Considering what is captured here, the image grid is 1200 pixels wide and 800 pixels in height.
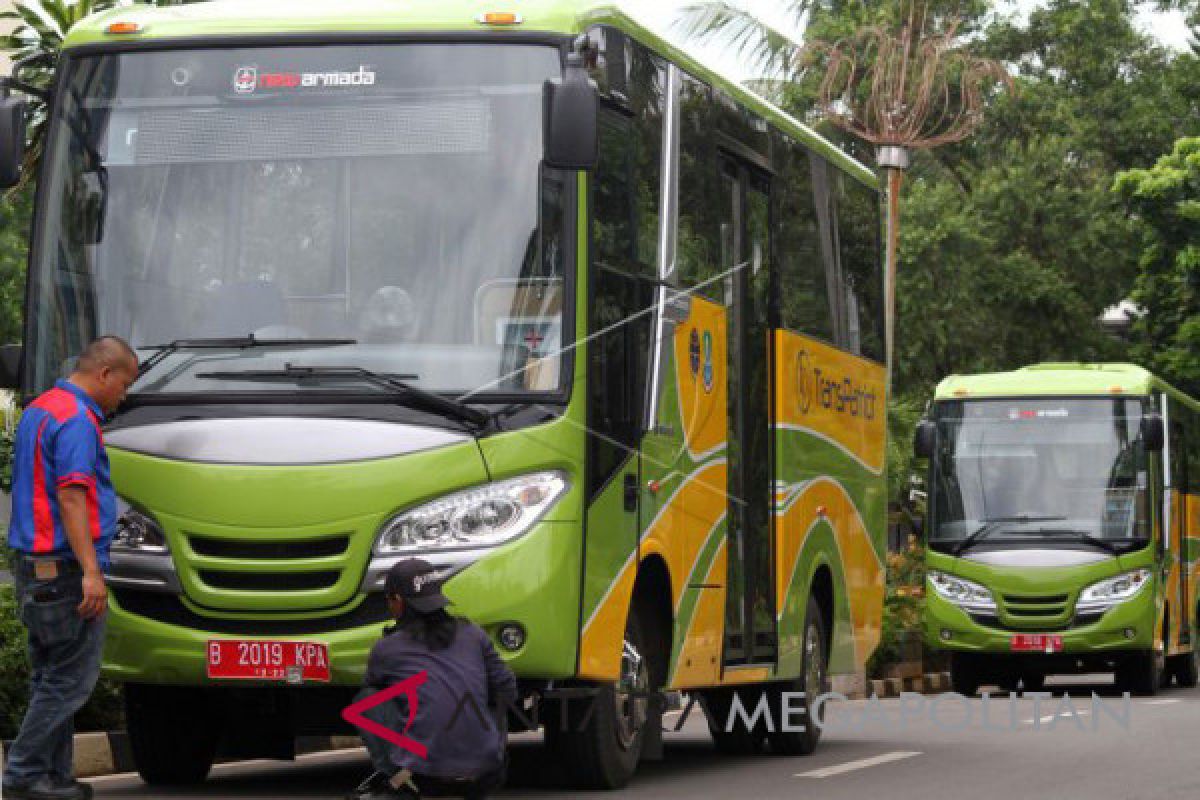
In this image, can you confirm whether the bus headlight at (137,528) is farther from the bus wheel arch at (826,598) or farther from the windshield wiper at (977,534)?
the windshield wiper at (977,534)

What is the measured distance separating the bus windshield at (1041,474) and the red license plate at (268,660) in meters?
17.0

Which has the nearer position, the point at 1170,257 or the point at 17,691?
the point at 17,691

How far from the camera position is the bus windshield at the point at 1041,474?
26797 millimetres

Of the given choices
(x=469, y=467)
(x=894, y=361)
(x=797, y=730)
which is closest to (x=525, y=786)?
(x=469, y=467)

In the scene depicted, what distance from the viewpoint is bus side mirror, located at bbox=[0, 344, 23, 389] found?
1130 centimetres

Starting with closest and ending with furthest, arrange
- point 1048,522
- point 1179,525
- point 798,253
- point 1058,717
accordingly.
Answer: point 798,253 → point 1058,717 → point 1048,522 → point 1179,525

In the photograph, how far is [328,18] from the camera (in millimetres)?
11422

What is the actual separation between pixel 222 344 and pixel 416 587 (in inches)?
76.9

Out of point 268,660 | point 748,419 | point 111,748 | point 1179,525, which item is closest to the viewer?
point 268,660

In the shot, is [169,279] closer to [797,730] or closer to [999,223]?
[797,730]

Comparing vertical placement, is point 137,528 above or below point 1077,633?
above

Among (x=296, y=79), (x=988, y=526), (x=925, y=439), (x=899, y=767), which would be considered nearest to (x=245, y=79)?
(x=296, y=79)

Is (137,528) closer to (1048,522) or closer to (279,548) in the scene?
(279,548)

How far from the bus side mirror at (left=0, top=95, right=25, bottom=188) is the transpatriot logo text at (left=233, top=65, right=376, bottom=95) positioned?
97 centimetres
